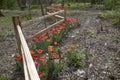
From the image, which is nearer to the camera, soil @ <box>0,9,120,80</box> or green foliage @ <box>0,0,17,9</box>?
soil @ <box>0,9,120,80</box>

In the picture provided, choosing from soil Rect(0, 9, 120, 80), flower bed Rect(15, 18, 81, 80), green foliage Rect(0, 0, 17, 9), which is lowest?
soil Rect(0, 9, 120, 80)

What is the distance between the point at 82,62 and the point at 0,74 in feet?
6.91

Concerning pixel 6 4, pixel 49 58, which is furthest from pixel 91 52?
pixel 6 4

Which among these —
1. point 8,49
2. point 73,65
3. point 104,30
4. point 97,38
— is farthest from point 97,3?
point 73,65

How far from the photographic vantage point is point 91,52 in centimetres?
558

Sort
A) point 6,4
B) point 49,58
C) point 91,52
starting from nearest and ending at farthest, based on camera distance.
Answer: point 49,58, point 91,52, point 6,4

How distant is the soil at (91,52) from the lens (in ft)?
14.6

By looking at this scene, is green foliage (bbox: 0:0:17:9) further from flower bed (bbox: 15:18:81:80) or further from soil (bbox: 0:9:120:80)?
flower bed (bbox: 15:18:81:80)

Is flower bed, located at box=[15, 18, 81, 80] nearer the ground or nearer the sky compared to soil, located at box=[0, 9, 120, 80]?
nearer the sky

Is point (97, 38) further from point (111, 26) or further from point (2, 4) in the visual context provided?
point (2, 4)

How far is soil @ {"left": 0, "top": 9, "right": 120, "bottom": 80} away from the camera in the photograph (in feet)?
14.6

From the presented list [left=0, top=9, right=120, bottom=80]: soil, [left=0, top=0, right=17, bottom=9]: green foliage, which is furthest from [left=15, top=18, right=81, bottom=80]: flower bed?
[left=0, top=0, right=17, bottom=9]: green foliage

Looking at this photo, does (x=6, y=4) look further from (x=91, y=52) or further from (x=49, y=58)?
(x=49, y=58)

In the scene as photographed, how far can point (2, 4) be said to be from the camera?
1526 centimetres
